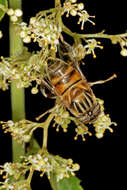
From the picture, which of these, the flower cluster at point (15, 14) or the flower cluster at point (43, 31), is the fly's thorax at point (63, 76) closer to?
the flower cluster at point (43, 31)

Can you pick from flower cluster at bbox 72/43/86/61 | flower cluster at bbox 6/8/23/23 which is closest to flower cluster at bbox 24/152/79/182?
flower cluster at bbox 72/43/86/61

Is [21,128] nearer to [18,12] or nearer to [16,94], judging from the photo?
[16,94]

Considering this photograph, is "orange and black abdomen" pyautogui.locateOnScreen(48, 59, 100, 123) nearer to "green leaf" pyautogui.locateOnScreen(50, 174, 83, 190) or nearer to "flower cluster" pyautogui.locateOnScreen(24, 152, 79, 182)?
"flower cluster" pyautogui.locateOnScreen(24, 152, 79, 182)

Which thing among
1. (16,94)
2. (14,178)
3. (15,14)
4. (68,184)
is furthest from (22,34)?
(68,184)

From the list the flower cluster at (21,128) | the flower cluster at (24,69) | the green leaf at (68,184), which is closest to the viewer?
the flower cluster at (24,69)

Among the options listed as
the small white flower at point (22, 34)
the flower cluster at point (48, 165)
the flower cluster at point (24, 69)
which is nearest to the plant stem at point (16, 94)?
the flower cluster at point (24, 69)

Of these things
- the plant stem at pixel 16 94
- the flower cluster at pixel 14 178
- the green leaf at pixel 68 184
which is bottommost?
the green leaf at pixel 68 184

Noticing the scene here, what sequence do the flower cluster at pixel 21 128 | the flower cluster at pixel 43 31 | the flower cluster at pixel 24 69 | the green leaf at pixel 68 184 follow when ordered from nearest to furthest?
the flower cluster at pixel 43 31
the flower cluster at pixel 24 69
the flower cluster at pixel 21 128
the green leaf at pixel 68 184

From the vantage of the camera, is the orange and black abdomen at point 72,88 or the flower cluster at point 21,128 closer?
the orange and black abdomen at point 72,88
